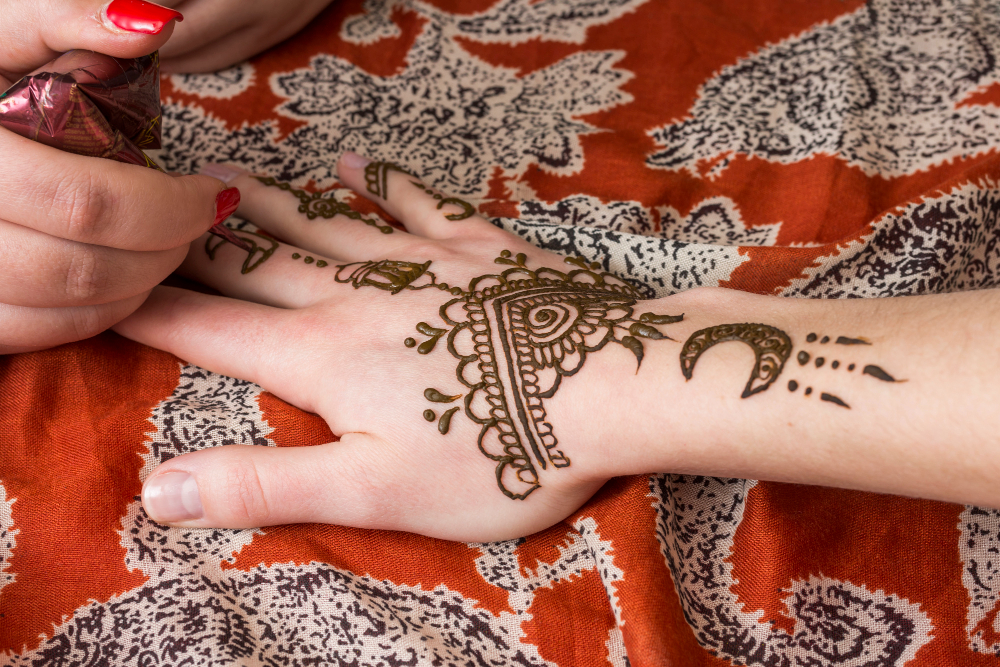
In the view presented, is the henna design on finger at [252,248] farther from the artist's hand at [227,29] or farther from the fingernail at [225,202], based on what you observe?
the artist's hand at [227,29]

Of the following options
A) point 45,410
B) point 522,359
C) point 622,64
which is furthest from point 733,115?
point 45,410

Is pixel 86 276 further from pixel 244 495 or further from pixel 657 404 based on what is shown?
pixel 657 404

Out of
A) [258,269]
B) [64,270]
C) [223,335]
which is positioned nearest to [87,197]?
[64,270]

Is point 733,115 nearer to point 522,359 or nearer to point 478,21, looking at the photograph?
point 478,21

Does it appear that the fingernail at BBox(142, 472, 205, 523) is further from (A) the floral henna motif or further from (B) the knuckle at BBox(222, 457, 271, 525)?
(A) the floral henna motif

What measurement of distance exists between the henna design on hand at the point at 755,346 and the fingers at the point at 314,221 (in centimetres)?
61

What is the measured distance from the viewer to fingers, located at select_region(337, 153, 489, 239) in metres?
1.41

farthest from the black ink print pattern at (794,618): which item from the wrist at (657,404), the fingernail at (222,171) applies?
the fingernail at (222,171)

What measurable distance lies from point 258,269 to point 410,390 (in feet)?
1.56

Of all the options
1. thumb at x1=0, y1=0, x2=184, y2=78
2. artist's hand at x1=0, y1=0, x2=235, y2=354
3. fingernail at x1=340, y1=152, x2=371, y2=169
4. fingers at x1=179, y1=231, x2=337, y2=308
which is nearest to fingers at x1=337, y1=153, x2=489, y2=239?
fingernail at x1=340, y1=152, x2=371, y2=169

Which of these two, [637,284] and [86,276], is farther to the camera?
[637,284]

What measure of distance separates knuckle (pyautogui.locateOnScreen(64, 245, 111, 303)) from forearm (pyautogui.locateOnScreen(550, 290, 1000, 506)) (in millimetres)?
661

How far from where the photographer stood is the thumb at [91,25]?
37.5 inches

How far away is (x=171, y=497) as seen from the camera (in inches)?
40.5
